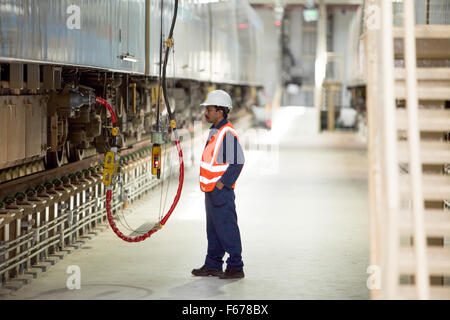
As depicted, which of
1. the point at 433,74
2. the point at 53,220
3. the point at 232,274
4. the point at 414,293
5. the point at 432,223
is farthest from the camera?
the point at 53,220

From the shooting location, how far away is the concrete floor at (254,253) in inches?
305

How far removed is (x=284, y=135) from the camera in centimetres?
3350

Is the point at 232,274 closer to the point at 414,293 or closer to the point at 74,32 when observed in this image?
the point at 74,32

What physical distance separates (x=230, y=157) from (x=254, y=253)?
185cm

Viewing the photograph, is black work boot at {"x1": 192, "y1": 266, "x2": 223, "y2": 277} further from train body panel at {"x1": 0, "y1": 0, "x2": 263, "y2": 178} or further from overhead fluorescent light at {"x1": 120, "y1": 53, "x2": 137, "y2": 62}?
overhead fluorescent light at {"x1": 120, "y1": 53, "x2": 137, "y2": 62}

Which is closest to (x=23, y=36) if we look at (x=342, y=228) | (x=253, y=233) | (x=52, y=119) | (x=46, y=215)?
(x=46, y=215)

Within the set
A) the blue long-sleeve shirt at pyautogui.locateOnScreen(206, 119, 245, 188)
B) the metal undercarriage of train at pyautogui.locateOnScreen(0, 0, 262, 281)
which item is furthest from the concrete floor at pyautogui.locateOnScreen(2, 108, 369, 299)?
the blue long-sleeve shirt at pyautogui.locateOnScreen(206, 119, 245, 188)

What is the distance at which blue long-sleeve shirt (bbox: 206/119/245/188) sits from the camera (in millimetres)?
8102

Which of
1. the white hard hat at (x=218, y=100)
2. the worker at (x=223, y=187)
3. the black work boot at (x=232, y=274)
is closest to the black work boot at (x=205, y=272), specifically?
the worker at (x=223, y=187)

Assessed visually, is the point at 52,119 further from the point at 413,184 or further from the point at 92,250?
the point at 413,184

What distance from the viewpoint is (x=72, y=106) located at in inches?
401

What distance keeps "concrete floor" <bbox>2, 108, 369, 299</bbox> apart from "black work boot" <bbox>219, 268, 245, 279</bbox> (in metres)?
0.09

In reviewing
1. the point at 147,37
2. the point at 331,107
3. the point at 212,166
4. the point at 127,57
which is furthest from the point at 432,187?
the point at 331,107

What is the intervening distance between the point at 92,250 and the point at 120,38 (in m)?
2.40
